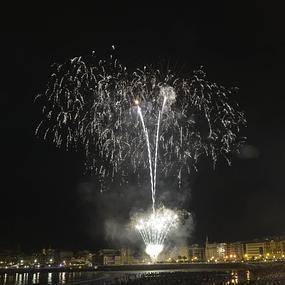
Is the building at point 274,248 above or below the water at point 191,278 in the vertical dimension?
above

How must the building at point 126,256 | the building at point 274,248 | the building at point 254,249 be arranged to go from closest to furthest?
the building at point 126,256
the building at point 274,248
the building at point 254,249

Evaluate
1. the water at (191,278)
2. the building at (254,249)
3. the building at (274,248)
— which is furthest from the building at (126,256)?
the water at (191,278)

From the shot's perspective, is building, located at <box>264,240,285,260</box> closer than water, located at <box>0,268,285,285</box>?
No

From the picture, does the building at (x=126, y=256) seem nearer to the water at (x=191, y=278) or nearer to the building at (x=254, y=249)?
the building at (x=254, y=249)

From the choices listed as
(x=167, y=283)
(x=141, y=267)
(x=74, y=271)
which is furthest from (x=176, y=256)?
(x=167, y=283)

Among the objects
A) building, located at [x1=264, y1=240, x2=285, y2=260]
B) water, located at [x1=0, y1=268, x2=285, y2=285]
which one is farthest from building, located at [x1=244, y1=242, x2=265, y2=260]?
water, located at [x1=0, y1=268, x2=285, y2=285]

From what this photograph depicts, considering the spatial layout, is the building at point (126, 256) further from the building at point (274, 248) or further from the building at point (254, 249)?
the building at point (274, 248)

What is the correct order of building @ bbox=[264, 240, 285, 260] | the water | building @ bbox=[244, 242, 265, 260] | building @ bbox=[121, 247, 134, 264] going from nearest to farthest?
the water < building @ bbox=[121, 247, 134, 264] < building @ bbox=[264, 240, 285, 260] < building @ bbox=[244, 242, 265, 260]

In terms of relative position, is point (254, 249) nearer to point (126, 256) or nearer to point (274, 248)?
point (274, 248)

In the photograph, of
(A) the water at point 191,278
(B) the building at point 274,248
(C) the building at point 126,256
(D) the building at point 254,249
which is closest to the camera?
(A) the water at point 191,278

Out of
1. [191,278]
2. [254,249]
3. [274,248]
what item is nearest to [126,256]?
[254,249]

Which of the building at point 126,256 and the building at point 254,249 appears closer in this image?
the building at point 126,256

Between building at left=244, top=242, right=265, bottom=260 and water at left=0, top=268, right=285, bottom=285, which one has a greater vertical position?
building at left=244, top=242, right=265, bottom=260

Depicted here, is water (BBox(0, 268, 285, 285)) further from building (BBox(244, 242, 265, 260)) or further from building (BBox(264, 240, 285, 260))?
building (BBox(244, 242, 265, 260))
